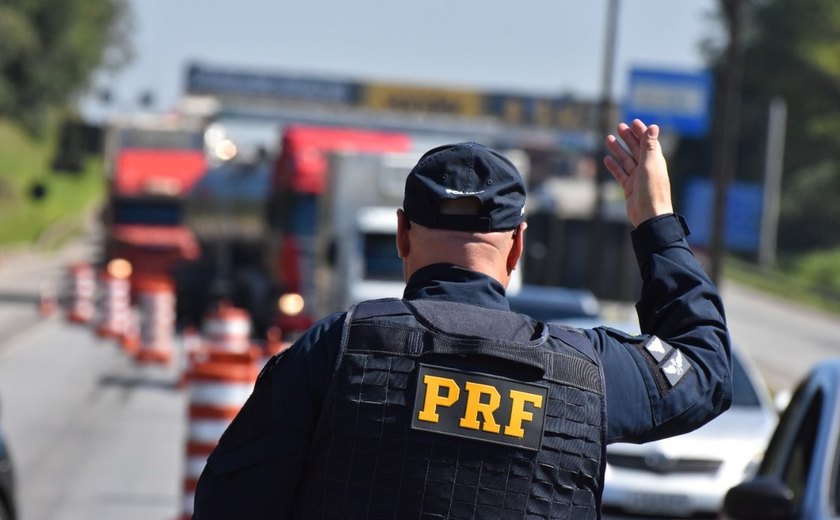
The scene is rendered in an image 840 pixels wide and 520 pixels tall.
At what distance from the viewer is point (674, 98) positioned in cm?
3828

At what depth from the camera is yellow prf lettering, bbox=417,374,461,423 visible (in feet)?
10.0

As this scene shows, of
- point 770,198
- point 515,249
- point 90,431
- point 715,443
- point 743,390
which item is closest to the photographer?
point 515,249

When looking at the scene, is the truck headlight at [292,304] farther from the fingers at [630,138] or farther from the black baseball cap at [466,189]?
the black baseball cap at [466,189]

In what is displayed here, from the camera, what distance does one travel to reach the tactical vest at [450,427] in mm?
3041

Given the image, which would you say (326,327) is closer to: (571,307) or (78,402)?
(571,307)

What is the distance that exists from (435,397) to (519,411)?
0.16m

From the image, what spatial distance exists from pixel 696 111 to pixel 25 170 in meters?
46.9

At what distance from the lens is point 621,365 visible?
126 inches

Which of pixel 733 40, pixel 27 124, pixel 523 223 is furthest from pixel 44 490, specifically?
pixel 27 124

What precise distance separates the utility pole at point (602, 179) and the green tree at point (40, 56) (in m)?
39.3

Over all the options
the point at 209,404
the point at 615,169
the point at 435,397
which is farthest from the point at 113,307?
the point at 435,397

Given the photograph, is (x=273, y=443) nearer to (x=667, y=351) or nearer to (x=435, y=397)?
(x=435, y=397)

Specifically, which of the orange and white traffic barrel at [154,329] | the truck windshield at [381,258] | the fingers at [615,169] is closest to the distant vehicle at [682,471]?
the fingers at [615,169]

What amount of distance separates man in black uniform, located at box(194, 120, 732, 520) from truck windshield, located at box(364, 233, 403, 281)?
1707 cm
